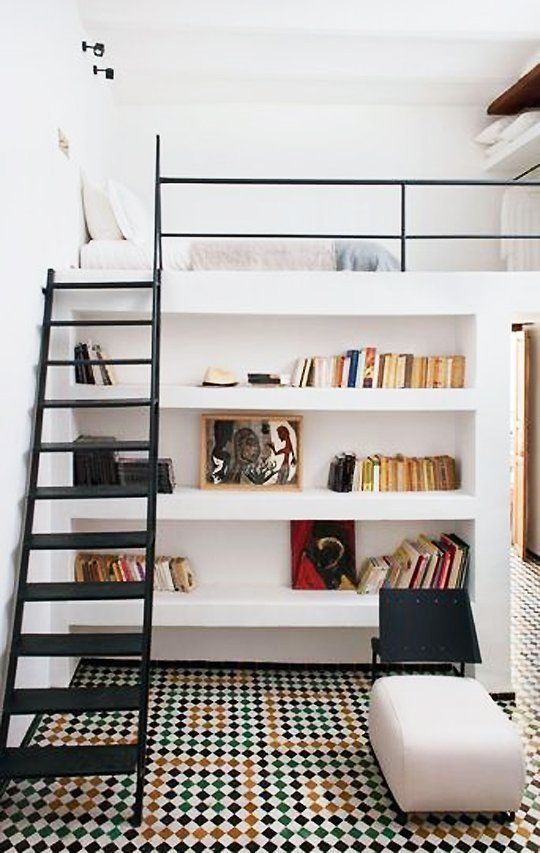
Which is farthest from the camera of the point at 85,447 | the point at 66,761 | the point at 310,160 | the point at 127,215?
the point at 310,160

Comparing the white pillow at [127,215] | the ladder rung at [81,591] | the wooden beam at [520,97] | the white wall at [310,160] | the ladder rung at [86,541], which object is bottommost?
the ladder rung at [81,591]

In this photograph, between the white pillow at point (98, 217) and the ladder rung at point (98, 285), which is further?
the white pillow at point (98, 217)

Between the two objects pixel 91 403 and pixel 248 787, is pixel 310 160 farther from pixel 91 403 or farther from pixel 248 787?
pixel 248 787

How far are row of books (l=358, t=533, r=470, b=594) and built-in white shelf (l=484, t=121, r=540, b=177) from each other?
3.21m

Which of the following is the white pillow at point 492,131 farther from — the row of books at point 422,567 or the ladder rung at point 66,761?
Answer: the ladder rung at point 66,761

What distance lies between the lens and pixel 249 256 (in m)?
4.12

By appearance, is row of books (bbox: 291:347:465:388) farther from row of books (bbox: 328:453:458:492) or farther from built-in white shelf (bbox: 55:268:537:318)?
row of books (bbox: 328:453:458:492)

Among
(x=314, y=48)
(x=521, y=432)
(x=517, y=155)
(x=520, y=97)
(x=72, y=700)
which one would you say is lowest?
(x=72, y=700)

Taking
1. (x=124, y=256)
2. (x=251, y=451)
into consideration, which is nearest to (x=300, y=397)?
(x=251, y=451)

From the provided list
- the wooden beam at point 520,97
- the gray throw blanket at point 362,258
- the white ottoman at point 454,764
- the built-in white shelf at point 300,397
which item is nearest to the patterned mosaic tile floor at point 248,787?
the white ottoman at point 454,764

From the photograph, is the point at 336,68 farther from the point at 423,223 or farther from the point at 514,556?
the point at 514,556

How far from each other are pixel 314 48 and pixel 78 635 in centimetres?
441

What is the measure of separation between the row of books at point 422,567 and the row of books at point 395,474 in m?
0.34

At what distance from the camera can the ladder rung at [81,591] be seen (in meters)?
3.22
